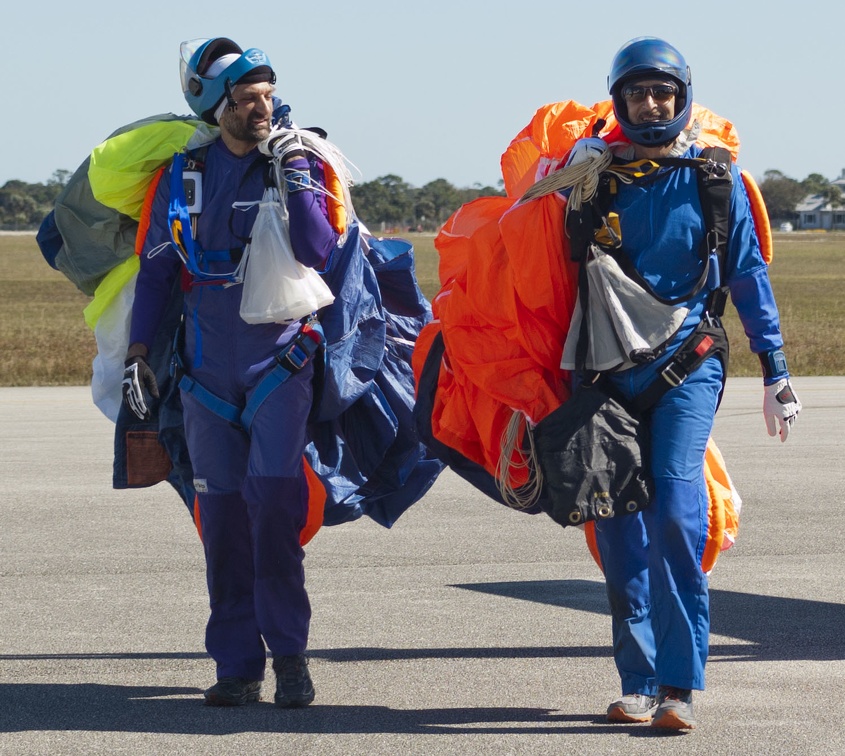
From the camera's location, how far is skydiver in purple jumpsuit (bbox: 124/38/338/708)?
450cm

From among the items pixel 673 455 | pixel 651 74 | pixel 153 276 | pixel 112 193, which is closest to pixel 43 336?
pixel 112 193

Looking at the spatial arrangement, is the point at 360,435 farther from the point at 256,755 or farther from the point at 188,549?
the point at 188,549

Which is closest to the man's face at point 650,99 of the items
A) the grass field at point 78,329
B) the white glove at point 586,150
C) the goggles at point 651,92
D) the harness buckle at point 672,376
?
the goggles at point 651,92

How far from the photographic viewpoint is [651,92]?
4250 mm

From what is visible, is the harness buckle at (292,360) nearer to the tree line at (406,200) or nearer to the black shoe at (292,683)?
the black shoe at (292,683)

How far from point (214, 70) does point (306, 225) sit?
0.59 meters

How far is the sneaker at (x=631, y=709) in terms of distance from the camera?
167 inches

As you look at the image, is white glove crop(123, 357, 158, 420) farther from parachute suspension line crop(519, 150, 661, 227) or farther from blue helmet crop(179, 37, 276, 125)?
parachute suspension line crop(519, 150, 661, 227)

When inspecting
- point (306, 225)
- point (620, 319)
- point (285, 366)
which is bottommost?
point (285, 366)

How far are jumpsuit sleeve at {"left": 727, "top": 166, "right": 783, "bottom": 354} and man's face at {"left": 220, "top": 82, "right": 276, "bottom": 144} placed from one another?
1.49 m

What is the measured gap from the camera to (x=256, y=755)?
4.00 metres

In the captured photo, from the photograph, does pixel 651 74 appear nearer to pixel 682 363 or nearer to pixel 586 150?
pixel 586 150

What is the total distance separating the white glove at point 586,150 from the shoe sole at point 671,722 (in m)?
1.64

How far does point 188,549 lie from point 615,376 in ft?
10.6
